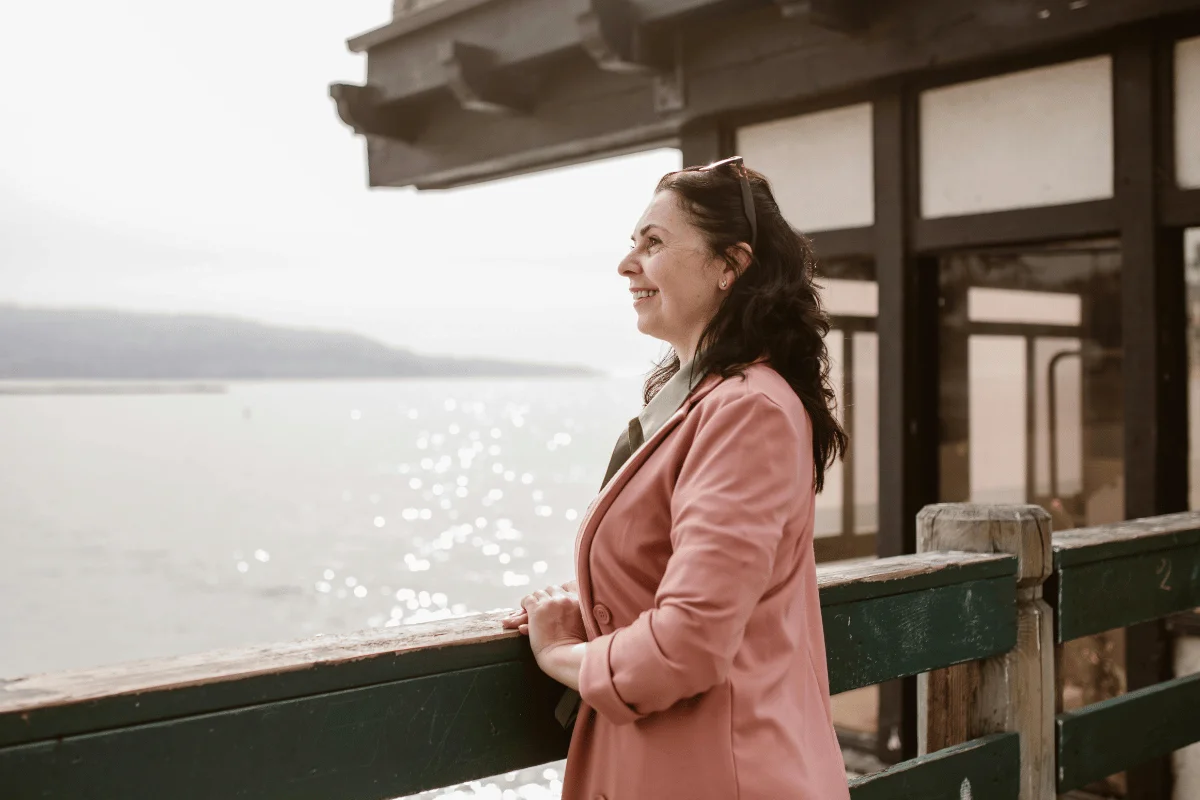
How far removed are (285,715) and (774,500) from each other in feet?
2.27

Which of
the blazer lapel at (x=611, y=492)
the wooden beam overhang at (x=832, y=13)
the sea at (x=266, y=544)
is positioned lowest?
the sea at (x=266, y=544)

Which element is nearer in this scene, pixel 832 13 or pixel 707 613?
pixel 707 613

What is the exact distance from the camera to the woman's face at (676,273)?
1.67 metres

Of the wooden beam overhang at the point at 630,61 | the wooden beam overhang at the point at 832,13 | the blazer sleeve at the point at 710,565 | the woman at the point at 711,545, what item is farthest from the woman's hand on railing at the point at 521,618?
the wooden beam overhang at the point at 832,13

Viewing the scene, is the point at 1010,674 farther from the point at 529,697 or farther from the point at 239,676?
the point at 239,676

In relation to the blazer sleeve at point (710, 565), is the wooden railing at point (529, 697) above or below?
below

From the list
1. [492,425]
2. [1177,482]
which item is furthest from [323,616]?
[492,425]

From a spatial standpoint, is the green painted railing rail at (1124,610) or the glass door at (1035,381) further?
the glass door at (1035,381)

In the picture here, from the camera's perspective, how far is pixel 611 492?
5.08 feet

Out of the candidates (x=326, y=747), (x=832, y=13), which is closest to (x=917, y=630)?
(x=326, y=747)

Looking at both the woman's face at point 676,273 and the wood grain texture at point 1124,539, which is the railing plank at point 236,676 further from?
the wood grain texture at point 1124,539

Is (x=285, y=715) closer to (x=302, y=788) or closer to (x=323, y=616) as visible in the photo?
(x=302, y=788)

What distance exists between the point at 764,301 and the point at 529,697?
694mm

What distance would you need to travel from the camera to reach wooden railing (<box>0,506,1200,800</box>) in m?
1.34
